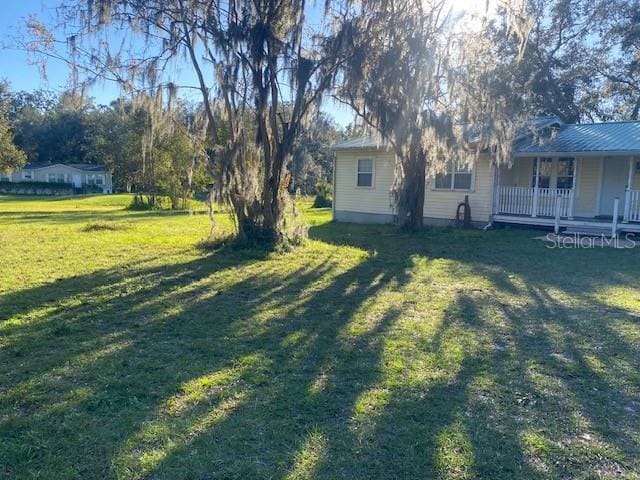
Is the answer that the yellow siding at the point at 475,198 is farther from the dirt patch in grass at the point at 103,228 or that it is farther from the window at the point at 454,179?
the dirt patch in grass at the point at 103,228

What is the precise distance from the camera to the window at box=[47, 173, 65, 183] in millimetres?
53100

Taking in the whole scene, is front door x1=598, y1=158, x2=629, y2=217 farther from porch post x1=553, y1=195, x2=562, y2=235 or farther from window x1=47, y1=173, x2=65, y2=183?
window x1=47, y1=173, x2=65, y2=183

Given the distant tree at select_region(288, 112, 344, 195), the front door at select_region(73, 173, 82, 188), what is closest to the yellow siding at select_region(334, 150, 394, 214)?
the distant tree at select_region(288, 112, 344, 195)

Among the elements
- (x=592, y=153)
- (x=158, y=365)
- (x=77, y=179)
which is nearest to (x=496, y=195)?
(x=592, y=153)

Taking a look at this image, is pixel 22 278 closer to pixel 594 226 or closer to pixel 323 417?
pixel 323 417

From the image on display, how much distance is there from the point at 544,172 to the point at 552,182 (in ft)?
1.42

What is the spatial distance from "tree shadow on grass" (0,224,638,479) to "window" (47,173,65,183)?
174ft

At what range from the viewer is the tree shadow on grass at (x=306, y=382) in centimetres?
271

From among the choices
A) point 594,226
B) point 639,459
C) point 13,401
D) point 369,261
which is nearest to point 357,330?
point 639,459

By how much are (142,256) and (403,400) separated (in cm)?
740

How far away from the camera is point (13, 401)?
10.9 feet

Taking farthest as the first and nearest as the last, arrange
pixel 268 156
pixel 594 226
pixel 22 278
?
pixel 594 226 < pixel 268 156 < pixel 22 278

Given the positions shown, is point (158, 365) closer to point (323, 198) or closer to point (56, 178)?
point (323, 198)

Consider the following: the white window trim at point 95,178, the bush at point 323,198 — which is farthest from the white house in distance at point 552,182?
the white window trim at point 95,178
